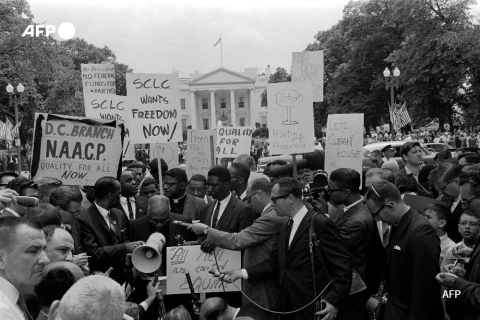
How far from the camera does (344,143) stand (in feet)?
28.5

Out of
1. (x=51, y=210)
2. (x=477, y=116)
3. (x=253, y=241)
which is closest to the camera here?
(x=51, y=210)

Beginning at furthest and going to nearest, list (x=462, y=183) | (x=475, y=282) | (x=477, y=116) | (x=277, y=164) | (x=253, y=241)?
(x=477, y=116) → (x=277, y=164) → (x=462, y=183) → (x=253, y=241) → (x=475, y=282)

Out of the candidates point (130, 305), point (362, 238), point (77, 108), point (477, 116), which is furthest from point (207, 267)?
point (77, 108)

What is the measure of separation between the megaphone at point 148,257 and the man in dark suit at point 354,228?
1762 mm

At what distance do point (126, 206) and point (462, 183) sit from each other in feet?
16.1

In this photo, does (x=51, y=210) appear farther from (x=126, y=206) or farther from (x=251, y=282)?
(x=126, y=206)

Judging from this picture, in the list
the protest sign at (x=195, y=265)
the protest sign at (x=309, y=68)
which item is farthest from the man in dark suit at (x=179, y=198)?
the protest sign at (x=309, y=68)

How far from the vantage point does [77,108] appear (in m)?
47.4

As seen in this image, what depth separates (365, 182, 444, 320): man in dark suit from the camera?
478 centimetres

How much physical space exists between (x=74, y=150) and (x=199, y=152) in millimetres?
4070

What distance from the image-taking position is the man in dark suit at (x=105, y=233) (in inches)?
232

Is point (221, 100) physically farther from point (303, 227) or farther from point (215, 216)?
point (303, 227)

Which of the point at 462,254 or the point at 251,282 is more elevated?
the point at 462,254

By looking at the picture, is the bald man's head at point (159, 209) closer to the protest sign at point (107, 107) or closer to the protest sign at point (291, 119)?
the protest sign at point (291, 119)
